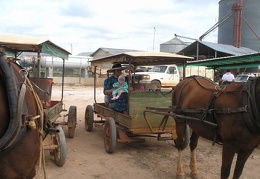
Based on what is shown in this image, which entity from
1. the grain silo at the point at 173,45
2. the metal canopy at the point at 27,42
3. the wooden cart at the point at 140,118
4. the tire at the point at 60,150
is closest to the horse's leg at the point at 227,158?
the wooden cart at the point at 140,118

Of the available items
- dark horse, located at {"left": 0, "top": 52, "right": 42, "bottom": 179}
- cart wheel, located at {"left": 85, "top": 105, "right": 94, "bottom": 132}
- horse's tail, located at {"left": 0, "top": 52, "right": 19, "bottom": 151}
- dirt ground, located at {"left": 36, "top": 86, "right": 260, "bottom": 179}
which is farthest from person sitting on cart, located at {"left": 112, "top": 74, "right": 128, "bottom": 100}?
horse's tail, located at {"left": 0, "top": 52, "right": 19, "bottom": 151}

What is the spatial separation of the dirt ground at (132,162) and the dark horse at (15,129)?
2.88 m

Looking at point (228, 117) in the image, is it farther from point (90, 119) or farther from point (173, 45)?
point (173, 45)

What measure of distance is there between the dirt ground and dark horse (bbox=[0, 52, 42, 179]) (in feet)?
9.45

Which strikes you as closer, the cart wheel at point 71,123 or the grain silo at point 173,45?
the cart wheel at point 71,123

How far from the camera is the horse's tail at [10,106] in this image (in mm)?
1716

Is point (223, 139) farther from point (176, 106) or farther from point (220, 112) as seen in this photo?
point (176, 106)

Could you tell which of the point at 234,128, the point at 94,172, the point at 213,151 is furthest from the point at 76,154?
the point at 234,128

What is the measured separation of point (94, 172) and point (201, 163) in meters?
2.13

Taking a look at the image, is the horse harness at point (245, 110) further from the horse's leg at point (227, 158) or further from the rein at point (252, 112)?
the horse's leg at point (227, 158)

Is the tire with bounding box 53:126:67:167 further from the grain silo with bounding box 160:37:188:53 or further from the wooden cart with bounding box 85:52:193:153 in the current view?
the grain silo with bounding box 160:37:188:53

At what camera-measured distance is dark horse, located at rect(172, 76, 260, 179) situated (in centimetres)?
349

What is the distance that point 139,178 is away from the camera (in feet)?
15.6

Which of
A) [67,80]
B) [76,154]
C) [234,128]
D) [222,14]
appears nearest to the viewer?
[234,128]
